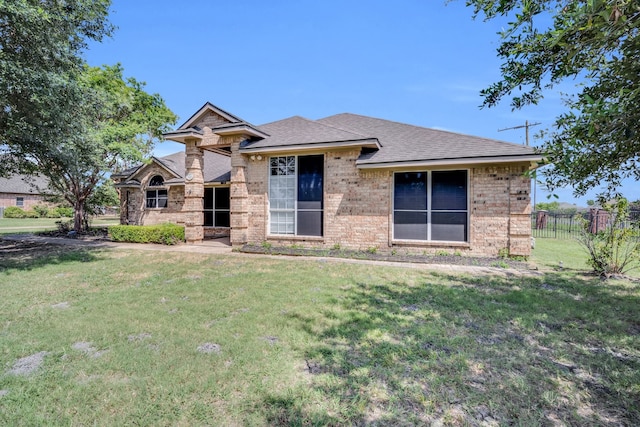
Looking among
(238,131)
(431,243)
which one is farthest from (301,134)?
(431,243)

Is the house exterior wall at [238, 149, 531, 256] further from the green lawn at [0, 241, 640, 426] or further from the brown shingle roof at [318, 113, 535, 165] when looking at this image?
the green lawn at [0, 241, 640, 426]

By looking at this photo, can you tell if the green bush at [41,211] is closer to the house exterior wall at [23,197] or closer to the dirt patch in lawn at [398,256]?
the house exterior wall at [23,197]

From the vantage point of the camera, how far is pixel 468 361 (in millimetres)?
3635

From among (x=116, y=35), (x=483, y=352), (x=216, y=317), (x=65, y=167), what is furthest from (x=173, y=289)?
(x=116, y=35)

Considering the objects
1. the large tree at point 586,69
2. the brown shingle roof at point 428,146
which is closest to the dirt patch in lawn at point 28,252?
the brown shingle roof at point 428,146

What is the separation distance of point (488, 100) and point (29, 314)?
7.85 meters

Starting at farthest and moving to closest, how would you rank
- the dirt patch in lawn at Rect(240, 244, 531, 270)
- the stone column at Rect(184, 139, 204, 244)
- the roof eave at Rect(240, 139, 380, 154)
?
1. the stone column at Rect(184, 139, 204, 244)
2. the roof eave at Rect(240, 139, 380, 154)
3. the dirt patch in lawn at Rect(240, 244, 531, 270)

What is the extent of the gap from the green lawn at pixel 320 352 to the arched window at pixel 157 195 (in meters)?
12.7

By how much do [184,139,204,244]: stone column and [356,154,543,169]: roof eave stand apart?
23.5 ft

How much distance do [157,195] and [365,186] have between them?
14.8 meters

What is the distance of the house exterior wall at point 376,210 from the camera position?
9.66 m

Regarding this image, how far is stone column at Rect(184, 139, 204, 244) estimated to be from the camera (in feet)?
43.2

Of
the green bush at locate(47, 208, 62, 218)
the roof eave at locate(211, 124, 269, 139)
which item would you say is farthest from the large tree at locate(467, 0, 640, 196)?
the green bush at locate(47, 208, 62, 218)

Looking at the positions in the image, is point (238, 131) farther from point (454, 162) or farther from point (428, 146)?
point (454, 162)
